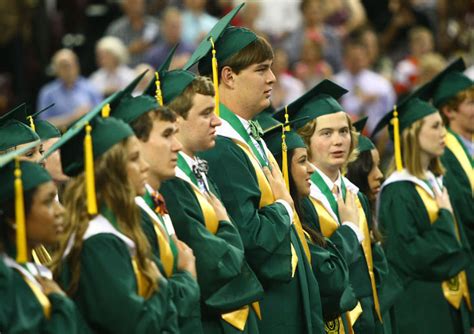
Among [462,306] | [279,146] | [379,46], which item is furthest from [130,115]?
[379,46]

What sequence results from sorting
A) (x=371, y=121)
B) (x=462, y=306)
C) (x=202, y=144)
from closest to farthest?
1. (x=202, y=144)
2. (x=462, y=306)
3. (x=371, y=121)

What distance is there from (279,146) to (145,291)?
2.09m

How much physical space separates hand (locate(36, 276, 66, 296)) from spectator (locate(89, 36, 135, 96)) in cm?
853

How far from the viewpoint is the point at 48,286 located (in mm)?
5156

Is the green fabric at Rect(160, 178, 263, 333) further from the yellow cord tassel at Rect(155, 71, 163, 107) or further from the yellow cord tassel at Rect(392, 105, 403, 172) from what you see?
the yellow cord tassel at Rect(392, 105, 403, 172)

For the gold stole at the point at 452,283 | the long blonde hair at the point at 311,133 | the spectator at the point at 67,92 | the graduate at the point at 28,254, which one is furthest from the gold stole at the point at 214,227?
the spectator at the point at 67,92

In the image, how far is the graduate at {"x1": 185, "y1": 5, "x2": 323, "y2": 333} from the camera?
6633 mm

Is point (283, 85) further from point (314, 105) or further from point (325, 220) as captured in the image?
point (325, 220)

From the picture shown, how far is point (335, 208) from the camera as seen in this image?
7.72 metres

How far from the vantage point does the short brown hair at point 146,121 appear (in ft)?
18.8

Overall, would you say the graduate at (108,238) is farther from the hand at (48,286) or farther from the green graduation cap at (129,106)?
the green graduation cap at (129,106)

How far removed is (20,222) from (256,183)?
1885 mm

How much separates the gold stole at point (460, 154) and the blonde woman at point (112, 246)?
4.74 meters

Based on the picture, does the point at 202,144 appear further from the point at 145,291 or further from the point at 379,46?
the point at 379,46
